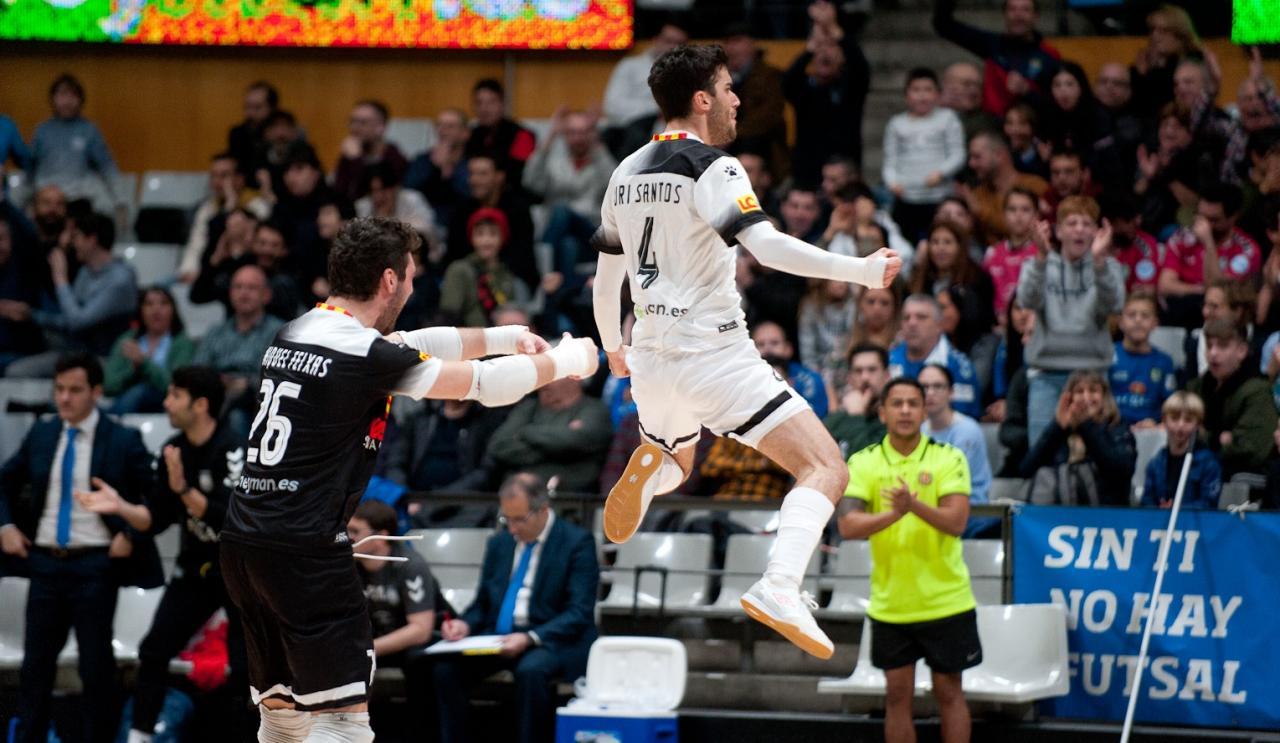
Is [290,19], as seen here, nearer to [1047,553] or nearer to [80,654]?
[80,654]

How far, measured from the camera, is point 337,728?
251 inches

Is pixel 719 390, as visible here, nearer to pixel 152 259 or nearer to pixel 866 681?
pixel 866 681

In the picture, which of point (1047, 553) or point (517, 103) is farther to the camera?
point (517, 103)

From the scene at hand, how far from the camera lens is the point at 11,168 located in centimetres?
1578

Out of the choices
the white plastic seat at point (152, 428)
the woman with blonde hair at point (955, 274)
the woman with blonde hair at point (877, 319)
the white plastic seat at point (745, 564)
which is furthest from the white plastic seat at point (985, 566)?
the white plastic seat at point (152, 428)

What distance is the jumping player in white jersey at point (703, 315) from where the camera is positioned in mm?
6180

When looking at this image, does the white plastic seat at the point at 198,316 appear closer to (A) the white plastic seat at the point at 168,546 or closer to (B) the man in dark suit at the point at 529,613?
(A) the white plastic seat at the point at 168,546

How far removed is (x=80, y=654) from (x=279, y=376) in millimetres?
4642

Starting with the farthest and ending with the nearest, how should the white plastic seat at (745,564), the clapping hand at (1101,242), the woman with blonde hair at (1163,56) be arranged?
the woman with blonde hair at (1163,56), the clapping hand at (1101,242), the white plastic seat at (745,564)

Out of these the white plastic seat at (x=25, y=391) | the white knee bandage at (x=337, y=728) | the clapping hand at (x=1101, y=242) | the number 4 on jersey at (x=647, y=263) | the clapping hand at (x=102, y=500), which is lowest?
the white knee bandage at (x=337, y=728)

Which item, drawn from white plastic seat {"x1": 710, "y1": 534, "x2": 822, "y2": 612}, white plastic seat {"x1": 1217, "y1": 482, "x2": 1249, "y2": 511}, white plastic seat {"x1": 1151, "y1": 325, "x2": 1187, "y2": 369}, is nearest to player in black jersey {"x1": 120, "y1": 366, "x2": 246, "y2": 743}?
white plastic seat {"x1": 710, "y1": 534, "x2": 822, "y2": 612}

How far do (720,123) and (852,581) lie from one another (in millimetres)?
4593

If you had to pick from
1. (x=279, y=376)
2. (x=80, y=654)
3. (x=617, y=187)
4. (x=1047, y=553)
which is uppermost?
(x=617, y=187)

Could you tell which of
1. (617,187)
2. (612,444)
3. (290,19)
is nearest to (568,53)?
(290,19)
